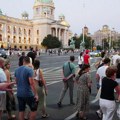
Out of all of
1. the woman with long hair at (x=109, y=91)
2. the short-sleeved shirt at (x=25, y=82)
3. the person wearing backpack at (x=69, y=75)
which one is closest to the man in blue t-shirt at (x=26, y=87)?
the short-sleeved shirt at (x=25, y=82)

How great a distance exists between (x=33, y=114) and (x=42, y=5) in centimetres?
12967

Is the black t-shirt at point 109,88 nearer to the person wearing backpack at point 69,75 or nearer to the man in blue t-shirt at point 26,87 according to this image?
the man in blue t-shirt at point 26,87

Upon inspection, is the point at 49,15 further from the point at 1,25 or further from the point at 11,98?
the point at 11,98

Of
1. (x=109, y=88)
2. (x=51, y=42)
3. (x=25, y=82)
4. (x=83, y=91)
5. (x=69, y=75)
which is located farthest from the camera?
(x=51, y=42)

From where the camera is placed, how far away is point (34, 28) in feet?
426

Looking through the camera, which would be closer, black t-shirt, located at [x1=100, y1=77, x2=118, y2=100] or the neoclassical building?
black t-shirt, located at [x1=100, y1=77, x2=118, y2=100]

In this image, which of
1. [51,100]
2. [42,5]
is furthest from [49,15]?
[51,100]

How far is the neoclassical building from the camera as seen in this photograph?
112 m

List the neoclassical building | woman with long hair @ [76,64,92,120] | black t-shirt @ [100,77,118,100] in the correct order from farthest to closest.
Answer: the neoclassical building
woman with long hair @ [76,64,92,120]
black t-shirt @ [100,77,118,100]

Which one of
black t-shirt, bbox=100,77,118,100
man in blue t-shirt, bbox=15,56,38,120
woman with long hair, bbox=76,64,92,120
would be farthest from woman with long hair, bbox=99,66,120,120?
woman with long hair, bbox=76,64,92,120

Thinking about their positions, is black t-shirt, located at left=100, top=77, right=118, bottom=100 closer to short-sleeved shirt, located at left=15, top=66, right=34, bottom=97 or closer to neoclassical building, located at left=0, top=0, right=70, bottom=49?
short-sleeved shirt, located at left=15, top=66, right=34, bottom=97

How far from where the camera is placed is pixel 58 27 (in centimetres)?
13325

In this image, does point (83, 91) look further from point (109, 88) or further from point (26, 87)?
point (109, 88)

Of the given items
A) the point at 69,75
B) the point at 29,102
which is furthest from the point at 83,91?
the point at 69,75
